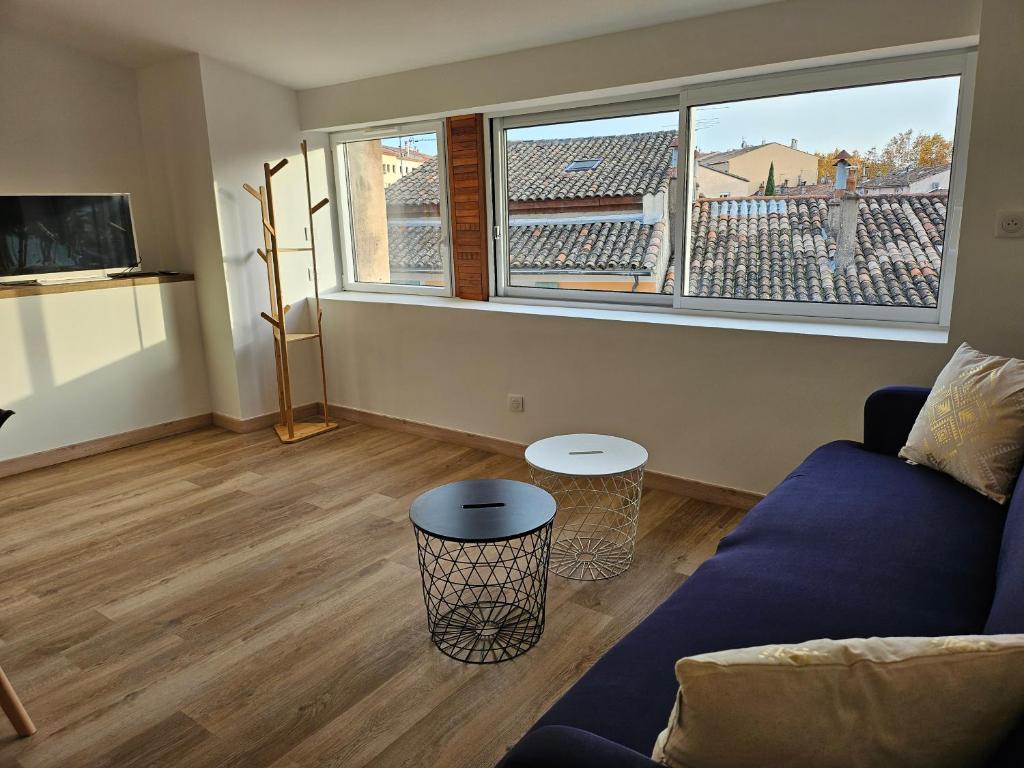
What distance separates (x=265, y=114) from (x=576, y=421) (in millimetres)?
2708

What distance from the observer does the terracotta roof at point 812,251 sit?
9.47 feet

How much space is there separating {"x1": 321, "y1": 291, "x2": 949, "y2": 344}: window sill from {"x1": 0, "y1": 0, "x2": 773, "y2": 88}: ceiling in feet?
4.24

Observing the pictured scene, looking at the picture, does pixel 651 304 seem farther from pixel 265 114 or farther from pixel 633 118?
pixel 265 114

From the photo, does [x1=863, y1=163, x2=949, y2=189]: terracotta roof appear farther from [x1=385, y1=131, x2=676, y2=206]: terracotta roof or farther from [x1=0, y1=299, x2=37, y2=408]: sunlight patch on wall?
[x1=0, y1=299, x2=37, y2=408]: sunlight patch on wall

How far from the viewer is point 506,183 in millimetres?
4121

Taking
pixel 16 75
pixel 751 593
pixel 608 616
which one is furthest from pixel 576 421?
pixel 16 75

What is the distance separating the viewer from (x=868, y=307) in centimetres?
302

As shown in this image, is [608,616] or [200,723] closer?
[200,723]

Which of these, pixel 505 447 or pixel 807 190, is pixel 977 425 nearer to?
pixel 807 190

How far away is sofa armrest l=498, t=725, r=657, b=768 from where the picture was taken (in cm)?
89

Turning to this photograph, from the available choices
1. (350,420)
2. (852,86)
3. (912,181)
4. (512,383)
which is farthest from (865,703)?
(350,420)

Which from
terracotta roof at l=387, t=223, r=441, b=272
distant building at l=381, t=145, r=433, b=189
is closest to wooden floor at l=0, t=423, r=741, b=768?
terracotta roof at l=387, t=223, r=441, b=272

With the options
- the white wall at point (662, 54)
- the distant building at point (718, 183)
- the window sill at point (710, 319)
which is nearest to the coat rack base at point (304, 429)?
the window sill at point (710, 319)

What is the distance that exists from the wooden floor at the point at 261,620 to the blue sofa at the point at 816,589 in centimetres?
64
